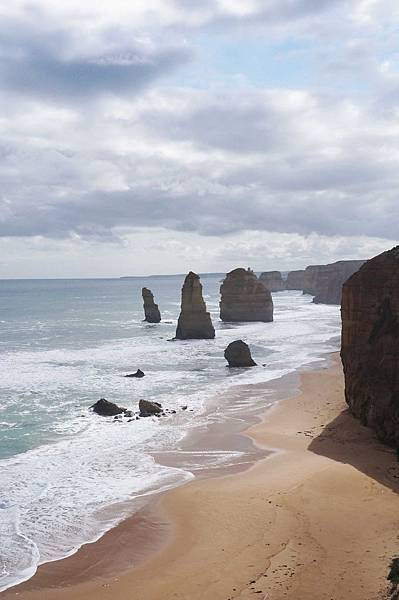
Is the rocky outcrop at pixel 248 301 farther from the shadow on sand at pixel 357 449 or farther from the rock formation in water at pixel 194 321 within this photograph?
the shadow on sand at pixel 357 449

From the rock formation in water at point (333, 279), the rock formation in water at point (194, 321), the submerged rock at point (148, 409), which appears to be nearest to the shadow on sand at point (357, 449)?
the submerged rock at point (148, 409)

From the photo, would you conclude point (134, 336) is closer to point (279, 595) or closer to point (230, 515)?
point (230, 515)

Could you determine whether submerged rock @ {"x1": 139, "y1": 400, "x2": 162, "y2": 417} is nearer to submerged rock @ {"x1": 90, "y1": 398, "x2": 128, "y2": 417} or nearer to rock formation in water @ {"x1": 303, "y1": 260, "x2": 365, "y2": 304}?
submerged rock @ {"x1": 90, "y1": 398, "x2": 128, "y2": 417}

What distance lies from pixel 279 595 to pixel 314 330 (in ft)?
214

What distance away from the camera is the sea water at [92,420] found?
18.5 metres

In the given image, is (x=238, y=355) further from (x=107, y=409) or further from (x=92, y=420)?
(x=92, y=420)

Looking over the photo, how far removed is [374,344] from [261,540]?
1294 cm

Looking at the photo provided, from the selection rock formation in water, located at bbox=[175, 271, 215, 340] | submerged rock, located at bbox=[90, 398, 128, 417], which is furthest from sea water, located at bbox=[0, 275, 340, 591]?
rock formation in water, located at bbox=[175, 271, 215, 340]

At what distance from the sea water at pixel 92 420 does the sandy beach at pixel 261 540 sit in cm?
121

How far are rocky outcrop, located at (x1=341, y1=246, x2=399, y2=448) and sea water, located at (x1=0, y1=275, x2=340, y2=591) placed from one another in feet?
22.3

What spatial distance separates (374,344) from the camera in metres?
26.7

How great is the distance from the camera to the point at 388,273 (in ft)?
86.9

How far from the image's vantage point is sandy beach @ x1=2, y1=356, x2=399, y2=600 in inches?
546

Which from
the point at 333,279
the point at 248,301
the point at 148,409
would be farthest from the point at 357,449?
the point at 333,279
